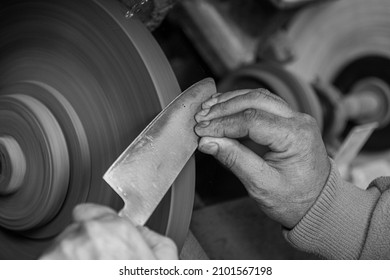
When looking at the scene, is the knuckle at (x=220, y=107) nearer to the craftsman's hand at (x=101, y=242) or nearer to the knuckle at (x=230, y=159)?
the knuckle at (x=230, y=159)

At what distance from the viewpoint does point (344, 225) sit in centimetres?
86

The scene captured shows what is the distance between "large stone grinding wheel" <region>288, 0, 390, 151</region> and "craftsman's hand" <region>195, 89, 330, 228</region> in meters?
1.30

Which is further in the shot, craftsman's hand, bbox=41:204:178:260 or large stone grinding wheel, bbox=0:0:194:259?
large stone grinding wheel, bbox=0:0:194:259

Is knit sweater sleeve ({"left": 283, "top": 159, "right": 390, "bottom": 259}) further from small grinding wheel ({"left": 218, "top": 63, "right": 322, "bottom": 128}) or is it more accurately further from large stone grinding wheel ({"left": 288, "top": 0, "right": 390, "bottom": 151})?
large stone grinding wheel ({"left": 288, "top": 0, "right": 390, "bottom": 151})

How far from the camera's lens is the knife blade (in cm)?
64

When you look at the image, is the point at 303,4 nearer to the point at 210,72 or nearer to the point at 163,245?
the point at 210,72

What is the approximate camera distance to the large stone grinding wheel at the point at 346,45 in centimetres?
207

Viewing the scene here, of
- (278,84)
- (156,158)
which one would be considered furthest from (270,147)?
(278,84)

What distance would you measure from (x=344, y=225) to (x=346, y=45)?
1420mm

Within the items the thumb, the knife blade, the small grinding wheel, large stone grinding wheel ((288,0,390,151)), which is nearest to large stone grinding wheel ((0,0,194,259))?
the knife blade

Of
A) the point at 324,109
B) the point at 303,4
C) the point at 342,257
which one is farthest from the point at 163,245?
the point at 303,4

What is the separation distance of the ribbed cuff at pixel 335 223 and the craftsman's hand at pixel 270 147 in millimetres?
17

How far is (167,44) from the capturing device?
1503mm
